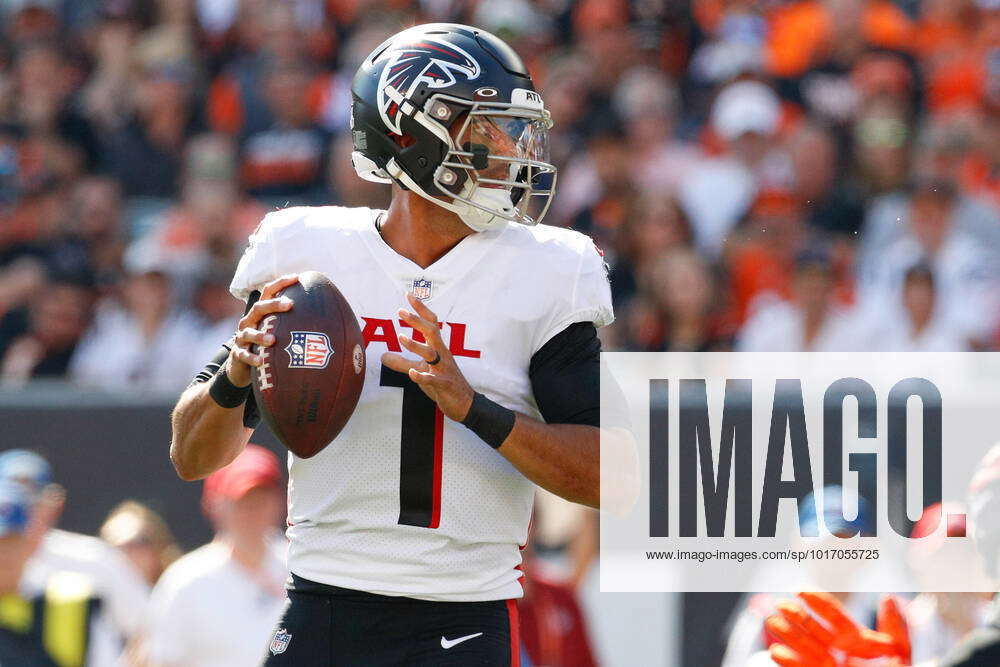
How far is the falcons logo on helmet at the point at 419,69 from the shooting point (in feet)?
10.2

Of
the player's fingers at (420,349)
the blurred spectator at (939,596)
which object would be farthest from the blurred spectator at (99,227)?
the player's fingers at (420,349)

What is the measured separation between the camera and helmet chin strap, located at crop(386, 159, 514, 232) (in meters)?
3.09

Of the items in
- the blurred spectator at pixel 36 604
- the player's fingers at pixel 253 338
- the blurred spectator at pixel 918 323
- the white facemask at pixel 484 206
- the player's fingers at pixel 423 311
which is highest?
the blurred spectator at pixel 918 323

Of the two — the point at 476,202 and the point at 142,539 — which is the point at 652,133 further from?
the point at 476,202

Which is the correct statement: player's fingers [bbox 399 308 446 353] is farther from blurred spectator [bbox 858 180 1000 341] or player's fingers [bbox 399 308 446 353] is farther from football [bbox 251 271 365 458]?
blurred spectator [bbox 858 180 1000 341]

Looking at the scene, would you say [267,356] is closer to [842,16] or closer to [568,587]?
[568,587]

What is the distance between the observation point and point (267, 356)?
2.89m

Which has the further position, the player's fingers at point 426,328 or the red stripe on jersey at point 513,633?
the red stripe on jersey at point 513,633

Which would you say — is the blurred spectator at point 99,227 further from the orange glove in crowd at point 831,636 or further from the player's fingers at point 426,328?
the orange glove in crowd at point 831,636

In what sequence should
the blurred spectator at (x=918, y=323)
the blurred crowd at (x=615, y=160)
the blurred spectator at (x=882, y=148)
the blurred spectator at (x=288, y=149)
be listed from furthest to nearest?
1. the blurred spectator at (x=288, y=149)
2. the blurred spectator at (x=882, y=148)
3. the blurred crowd at (x=615, y=160)
4. the blurred spectator at (x=918, y=323)

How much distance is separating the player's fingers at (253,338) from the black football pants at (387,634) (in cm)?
49

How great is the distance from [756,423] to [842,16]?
448 cm

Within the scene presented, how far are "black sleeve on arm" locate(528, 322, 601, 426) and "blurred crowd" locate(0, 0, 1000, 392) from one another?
3.92 metres

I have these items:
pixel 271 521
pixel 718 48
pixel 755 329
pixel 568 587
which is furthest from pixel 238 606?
pixel 718 48
